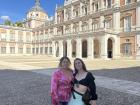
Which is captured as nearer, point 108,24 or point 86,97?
point 86,97

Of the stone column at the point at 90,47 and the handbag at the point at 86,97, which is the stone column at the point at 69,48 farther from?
the handbag at the point at 86,97

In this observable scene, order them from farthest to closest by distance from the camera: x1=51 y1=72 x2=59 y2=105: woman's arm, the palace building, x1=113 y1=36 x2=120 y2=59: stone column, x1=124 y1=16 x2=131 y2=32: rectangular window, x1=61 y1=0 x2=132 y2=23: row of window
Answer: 1. x1=61 y1=0 x2=132 y2=23: row of window
2. x1=113 y1=36 x2=120 y2=59: stone column
3. x1=124 y1=16 x2=131 y2=32: rectangular window
4. the palace building
5. x1=51 y1=72 x2=59 y2=105: woman's arm

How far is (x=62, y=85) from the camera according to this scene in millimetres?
3635

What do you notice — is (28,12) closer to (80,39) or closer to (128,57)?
(80,39)

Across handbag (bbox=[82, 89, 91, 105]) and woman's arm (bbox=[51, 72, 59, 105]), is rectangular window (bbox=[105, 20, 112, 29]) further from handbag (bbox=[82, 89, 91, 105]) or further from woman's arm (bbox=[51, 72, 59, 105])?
handbag (bbox=[82, 89, 91, 105])

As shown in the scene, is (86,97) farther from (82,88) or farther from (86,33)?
(86,33)

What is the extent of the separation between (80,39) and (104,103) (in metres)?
36.3

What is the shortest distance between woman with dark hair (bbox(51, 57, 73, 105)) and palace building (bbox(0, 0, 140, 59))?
110ft

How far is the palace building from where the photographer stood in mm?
37500

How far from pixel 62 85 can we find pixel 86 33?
37.9m

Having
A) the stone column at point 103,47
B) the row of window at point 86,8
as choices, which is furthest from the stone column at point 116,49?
the row of window at point 86,8

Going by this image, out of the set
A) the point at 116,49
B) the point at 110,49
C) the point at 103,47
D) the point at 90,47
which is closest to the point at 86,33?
the point at 90,47

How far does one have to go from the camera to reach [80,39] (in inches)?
1681

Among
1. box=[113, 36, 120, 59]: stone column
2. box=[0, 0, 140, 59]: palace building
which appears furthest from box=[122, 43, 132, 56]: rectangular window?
box=[113, 36, 120, 59]: stone column
